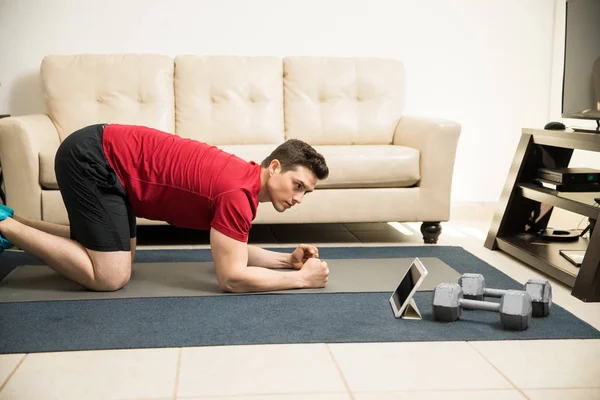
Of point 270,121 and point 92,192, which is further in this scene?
point 270,121

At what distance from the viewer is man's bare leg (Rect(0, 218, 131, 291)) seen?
252 centimetres

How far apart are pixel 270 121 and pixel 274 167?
1.53 metres

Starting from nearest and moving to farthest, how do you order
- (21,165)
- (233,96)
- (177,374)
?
(177,374) → (21,165) → (233,96)

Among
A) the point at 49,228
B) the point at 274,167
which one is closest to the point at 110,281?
the point at 49,228

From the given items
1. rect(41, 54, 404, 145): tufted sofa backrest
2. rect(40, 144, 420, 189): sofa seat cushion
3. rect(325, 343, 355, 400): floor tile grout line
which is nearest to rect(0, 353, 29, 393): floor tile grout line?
rect(325, 343, 355, 400): floor tile grout line

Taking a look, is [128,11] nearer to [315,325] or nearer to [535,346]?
[315,325]

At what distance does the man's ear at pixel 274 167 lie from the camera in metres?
2.46

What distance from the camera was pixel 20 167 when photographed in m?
3.27

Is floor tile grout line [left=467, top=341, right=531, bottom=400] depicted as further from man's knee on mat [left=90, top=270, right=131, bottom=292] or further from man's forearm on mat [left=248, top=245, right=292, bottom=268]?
man's knee on mat [left=90, top=270, right=131, bottom=292]

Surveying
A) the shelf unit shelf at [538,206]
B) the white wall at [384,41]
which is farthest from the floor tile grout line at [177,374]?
the white wall at [384,41]

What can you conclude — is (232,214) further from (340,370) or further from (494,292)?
(494,292)

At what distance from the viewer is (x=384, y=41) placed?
171 inches

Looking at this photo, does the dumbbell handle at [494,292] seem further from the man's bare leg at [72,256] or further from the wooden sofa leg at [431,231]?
the man's bare leg at [72,256]

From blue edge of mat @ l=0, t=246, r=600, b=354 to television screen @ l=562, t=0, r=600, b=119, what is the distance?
3.63 ft
